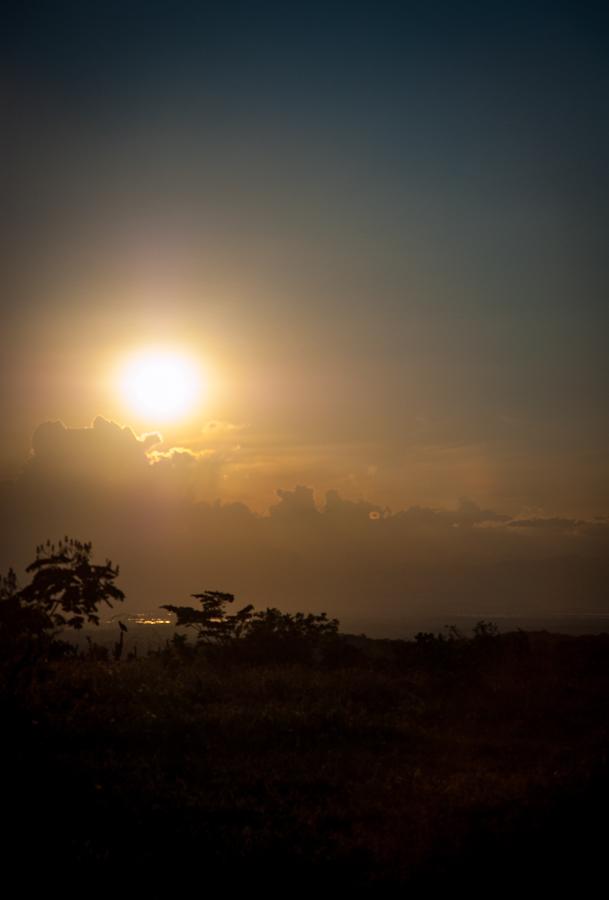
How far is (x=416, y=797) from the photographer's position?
433 inches

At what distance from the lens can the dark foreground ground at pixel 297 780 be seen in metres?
8.02

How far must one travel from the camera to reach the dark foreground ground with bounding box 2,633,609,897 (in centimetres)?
A: 802

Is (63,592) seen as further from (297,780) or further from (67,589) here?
(297,780)

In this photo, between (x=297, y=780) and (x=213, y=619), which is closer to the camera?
(x=297, y=780)

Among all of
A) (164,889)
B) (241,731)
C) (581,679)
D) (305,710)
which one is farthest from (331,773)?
(581,679)

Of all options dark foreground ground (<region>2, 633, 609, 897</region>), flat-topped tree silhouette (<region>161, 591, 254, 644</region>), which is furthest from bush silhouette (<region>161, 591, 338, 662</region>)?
dark foreground ground (<region>2, 633, 609, 897</region>)

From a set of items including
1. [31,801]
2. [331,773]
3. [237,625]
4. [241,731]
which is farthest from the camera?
[237,625]

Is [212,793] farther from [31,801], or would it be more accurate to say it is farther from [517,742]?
[517,742]

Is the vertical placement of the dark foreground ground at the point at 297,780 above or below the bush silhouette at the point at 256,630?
below

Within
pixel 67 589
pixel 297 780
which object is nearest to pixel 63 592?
pixel 67 589

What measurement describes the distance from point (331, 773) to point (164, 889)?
520 centimetres

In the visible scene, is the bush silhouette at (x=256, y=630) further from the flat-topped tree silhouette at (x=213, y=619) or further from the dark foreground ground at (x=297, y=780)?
the dark foreground ground at (x=297, y=780)

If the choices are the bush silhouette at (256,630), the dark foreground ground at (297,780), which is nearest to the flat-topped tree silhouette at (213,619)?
the bush silhouette at (256,630)

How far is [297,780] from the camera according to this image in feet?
38.6
